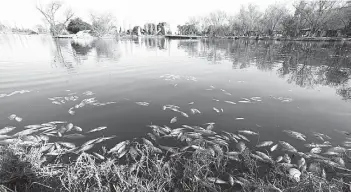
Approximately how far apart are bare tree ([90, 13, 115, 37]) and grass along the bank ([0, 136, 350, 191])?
310 ft

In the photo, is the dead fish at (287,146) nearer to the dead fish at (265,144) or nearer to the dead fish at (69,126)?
the dead fish at (265,144)

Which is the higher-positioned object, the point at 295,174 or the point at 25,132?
the point at 25,132

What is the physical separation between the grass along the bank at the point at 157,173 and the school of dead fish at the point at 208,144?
0.05m

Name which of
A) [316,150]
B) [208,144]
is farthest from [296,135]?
[208,144]

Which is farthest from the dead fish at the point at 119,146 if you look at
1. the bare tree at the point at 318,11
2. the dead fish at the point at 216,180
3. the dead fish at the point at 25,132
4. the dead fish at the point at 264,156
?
the bare tree at the point at 318,11

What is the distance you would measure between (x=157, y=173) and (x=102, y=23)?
105 metres

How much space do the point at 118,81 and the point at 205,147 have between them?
7.57 m

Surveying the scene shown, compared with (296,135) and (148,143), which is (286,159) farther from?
(148,143)

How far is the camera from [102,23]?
9088 cm

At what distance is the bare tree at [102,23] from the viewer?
3429 inches

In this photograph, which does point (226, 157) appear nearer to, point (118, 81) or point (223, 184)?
point (223, 184)

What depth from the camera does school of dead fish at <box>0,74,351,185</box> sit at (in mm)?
3975

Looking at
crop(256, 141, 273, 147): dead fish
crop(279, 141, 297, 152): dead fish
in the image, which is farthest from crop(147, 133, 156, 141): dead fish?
crop(279, 141, 297, 152): dead fish

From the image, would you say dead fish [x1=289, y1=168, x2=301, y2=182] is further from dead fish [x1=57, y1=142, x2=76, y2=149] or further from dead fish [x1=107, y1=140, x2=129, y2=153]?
dead fish [x1=57, y1=142, x2=76, y2=149]
